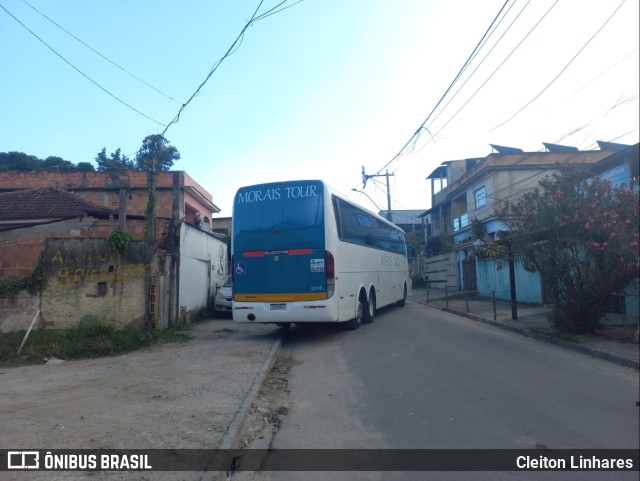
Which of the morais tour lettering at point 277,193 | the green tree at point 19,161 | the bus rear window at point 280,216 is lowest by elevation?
the bus rear window at point 280,216

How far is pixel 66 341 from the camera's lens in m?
9.84

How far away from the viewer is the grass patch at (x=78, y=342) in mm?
9242

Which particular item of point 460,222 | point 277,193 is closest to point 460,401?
point 277,193

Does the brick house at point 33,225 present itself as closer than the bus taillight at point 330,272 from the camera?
No

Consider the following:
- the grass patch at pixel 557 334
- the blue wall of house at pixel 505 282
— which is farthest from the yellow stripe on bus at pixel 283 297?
the blue wall of house at pixel 505 282

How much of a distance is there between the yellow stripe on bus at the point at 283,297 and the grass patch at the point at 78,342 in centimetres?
185

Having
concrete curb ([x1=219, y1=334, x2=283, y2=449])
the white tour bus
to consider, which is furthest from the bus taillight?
concrete curb ([x1=219, y1=334, x2=283, y2=449])

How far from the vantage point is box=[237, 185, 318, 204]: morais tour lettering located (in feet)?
34.7

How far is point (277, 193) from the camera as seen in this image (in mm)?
10703

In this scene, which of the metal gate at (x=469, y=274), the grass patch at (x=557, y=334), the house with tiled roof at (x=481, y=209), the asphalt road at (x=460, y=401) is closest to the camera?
the asphalt road at (x=460, y=401)

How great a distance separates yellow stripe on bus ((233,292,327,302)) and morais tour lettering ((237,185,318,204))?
86.4 inches

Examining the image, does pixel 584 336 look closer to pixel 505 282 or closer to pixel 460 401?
pixel 460 401

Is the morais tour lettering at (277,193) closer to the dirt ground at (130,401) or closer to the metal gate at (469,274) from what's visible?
the dirt ground at (130,401)

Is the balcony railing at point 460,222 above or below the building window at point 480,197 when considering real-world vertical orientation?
below
